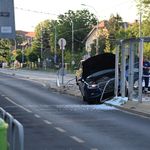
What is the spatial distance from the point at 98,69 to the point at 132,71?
3.00 m

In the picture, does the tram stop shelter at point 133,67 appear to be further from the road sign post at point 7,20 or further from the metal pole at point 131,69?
the road sign post at point 7,20

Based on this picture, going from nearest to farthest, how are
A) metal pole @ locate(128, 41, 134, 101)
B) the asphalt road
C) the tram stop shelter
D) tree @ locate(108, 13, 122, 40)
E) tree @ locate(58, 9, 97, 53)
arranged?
1. the asphalt road
2. the tram stop shelter
3. metal pole @ locate(128, 41, 134, 101)
4. tree @ locate(108, 13, 122, 40)
5. tree @ locate(58, 9, 97, 53)

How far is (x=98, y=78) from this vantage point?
1686cm

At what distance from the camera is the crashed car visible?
50.9 feet

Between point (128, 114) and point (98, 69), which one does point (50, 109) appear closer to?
point (128, 114)

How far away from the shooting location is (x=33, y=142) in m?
7.68

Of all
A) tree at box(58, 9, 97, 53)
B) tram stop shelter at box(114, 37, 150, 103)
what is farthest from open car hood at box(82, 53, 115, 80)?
tree at box(58, 9, 97, 53)

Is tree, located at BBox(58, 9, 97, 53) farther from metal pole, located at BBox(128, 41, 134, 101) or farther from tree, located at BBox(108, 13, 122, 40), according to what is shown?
metal pole, located at BBox(128, 41, 134, 101)

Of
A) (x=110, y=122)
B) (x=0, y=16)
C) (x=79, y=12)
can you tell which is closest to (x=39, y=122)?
(x=110, y=122)

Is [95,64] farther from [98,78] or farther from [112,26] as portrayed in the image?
[112,26]

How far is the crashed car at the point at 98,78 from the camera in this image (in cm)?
1552

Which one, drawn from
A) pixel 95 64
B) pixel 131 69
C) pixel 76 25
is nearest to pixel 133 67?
pixel 131 69

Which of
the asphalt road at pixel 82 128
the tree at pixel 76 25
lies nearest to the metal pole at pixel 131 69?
the asphalt road at pixel 82 128

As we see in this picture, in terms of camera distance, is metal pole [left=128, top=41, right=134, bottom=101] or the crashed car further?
the crashed car
